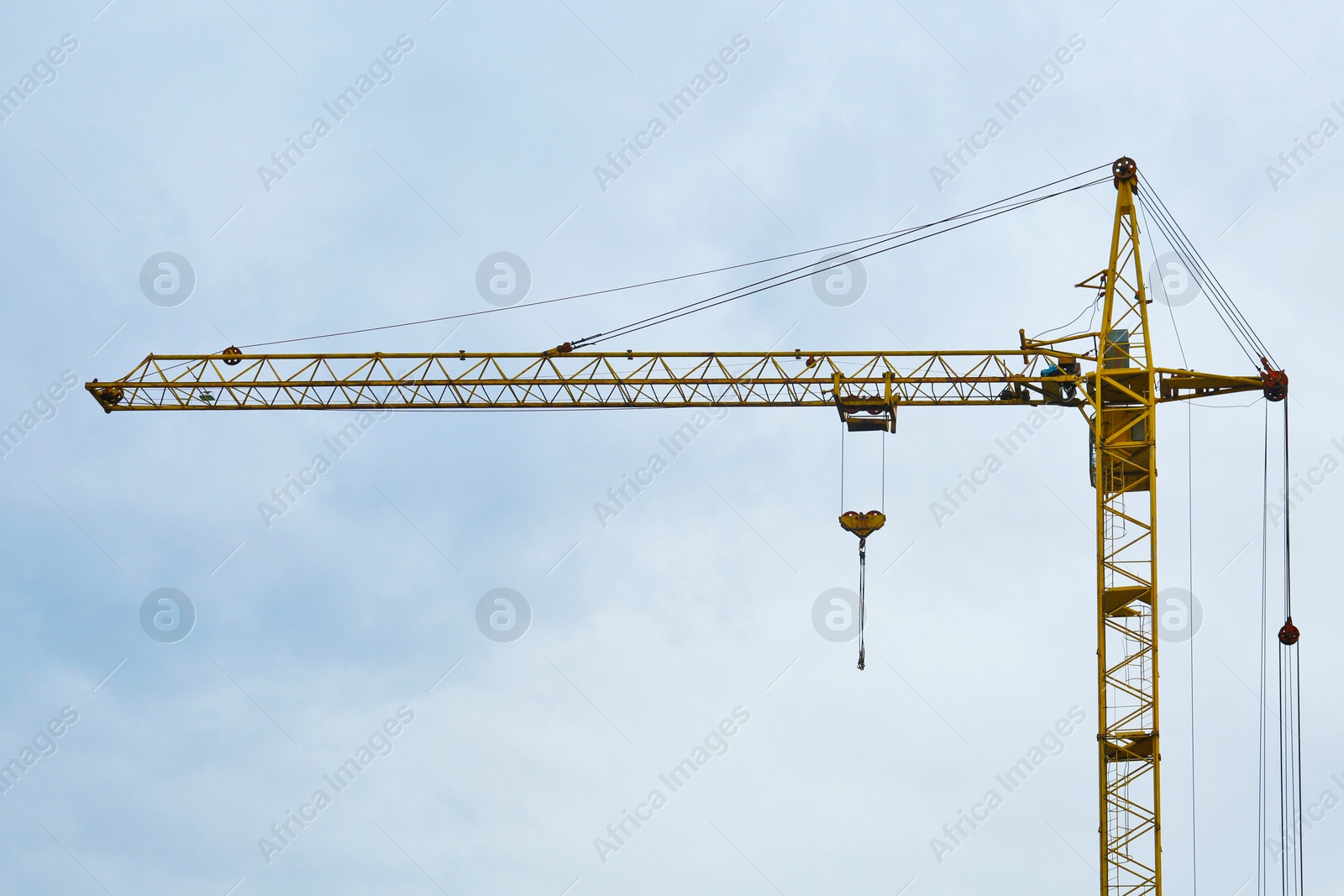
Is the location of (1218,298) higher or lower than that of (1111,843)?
higher

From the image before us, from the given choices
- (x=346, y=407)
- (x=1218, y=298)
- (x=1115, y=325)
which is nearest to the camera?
(x=1115, y=325)

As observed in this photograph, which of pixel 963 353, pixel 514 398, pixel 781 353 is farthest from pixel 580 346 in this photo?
pixel 963 353

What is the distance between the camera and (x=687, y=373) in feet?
216

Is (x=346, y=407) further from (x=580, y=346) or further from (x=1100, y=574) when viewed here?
(x=1100, y=574)

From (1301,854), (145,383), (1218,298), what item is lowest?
(145,383)

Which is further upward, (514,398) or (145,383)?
(514,398)

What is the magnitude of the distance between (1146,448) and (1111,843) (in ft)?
42.7

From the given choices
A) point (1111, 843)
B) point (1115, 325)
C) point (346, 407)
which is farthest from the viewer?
point (346, 407)

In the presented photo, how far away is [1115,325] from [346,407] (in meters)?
29.9

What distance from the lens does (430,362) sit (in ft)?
224

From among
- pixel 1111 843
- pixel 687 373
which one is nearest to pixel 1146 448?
pixel 1111 843

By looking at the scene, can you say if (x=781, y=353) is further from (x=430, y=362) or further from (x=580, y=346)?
(x=430, y=362)

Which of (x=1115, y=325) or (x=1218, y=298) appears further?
(x=1218, y=298)

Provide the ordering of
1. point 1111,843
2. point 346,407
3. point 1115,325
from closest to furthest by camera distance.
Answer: point 1111,843, point 1115,325, point 346,407
